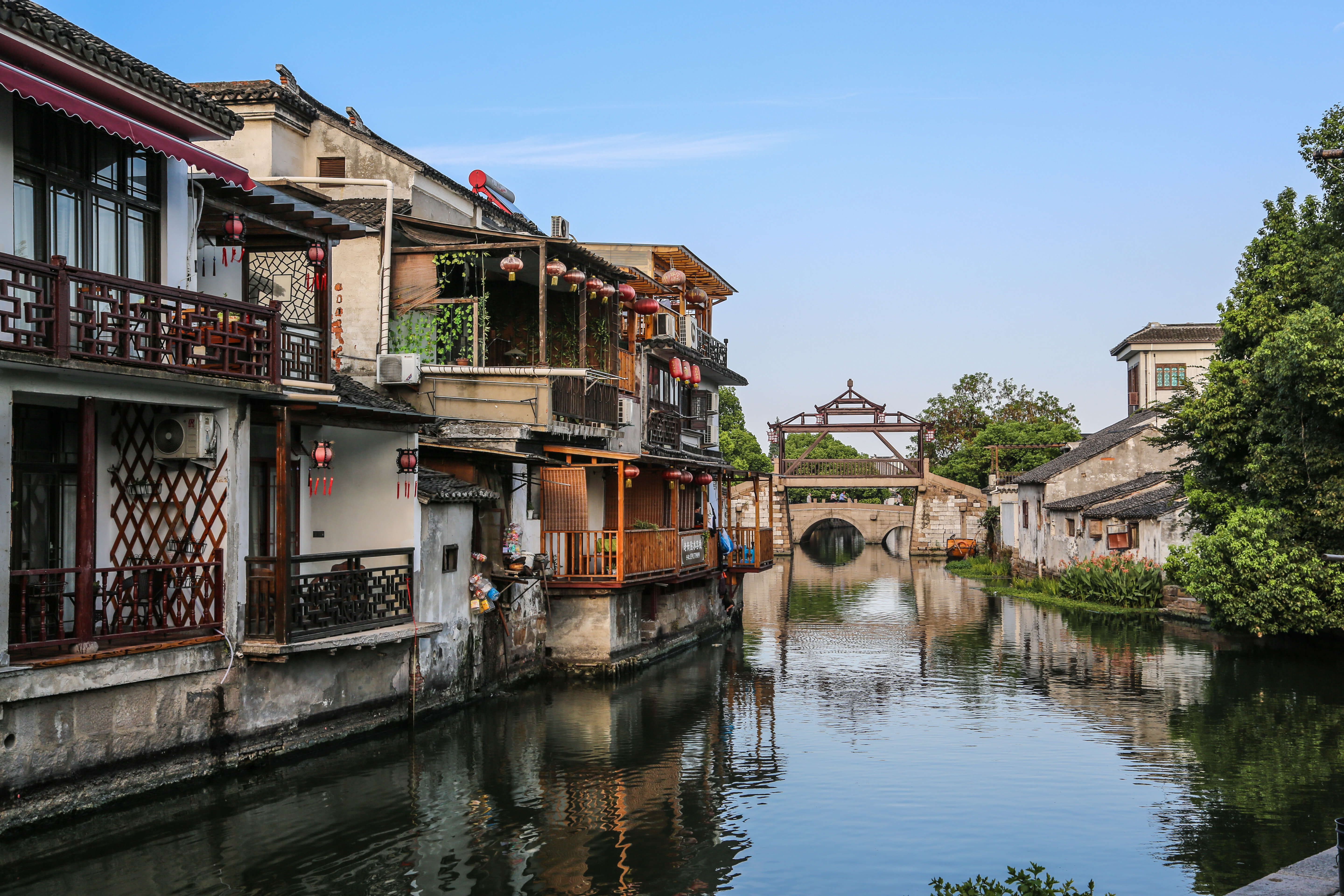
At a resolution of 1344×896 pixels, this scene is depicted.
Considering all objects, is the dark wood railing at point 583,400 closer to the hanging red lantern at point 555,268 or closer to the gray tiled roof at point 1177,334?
the hanging red lantern at point 555,268

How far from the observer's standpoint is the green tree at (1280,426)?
68.2ft

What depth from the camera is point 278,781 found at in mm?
12938

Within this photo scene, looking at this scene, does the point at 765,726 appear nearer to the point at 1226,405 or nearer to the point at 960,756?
the point at 960,756

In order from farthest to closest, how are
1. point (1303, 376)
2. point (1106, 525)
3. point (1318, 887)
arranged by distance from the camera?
point (1106, 525)
point (1303, 376)
point (1318, 887)

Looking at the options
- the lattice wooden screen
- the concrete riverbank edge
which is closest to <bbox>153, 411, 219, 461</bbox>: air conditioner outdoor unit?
the lattice wooden screen

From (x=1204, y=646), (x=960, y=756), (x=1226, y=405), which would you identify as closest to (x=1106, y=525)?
(x=1204, y=646)

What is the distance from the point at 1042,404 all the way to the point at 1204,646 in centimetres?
4525

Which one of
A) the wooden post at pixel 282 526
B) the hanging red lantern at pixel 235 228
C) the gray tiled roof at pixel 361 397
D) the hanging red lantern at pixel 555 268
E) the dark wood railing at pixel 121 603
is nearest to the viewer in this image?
the dark wood railing at pixel 121 603

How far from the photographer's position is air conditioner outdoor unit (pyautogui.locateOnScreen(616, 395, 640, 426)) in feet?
75.9

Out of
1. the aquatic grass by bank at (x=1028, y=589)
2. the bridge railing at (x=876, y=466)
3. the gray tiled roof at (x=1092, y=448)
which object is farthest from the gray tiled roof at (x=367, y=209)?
the bridge railing at (x=876, y=466)

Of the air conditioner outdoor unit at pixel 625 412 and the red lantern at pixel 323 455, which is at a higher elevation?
the air conditioner outdoor unit at pixel 625 412

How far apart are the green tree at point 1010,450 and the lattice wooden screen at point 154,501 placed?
1955 inches

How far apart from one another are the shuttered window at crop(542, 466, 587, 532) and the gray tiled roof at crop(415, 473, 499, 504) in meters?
1.99

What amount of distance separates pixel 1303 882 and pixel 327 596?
10499 mm
